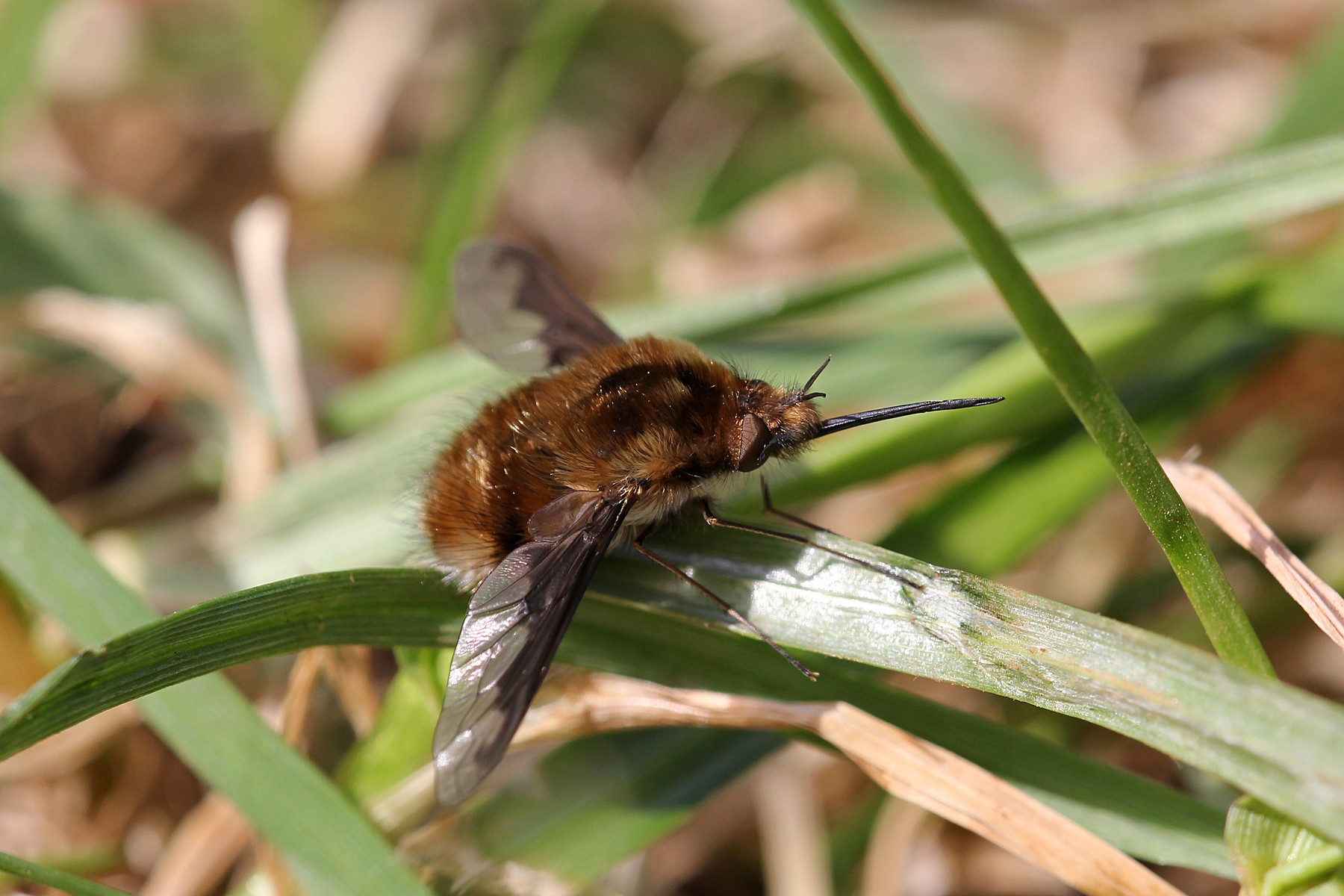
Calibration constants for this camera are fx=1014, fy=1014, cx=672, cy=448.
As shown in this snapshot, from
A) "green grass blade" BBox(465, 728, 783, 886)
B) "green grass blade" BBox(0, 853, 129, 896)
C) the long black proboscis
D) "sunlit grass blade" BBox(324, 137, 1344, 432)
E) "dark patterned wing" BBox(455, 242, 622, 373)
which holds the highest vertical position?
"sunlit grass blade" BBox(324, 137, 1344, 432)

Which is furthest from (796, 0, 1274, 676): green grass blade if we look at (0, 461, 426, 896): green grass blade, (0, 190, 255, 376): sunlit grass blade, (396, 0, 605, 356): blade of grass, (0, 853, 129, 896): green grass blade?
(0, 190, 255, 376): sunlit grass blade

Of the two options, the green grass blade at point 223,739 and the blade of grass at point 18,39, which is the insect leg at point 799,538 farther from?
the blade of grass at point 18,39

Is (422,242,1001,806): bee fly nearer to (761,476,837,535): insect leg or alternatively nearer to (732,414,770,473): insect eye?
(732,414,770,473): insect eye

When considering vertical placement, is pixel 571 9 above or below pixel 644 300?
above

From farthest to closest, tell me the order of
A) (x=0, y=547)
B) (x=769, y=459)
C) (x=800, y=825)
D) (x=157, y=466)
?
(x=157, y=466) < (x=800, y=825) < (x=769, y=459) < (x=0, y=547)

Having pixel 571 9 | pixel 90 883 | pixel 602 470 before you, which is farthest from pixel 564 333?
pixel 571 9

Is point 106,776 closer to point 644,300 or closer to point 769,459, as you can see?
point 769,459

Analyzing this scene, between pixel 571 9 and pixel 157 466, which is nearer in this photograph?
pixel 157 466

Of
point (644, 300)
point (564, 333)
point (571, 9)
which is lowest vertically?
point (564, 333)

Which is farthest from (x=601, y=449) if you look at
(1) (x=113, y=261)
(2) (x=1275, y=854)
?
(1) (x=113, y=261)
